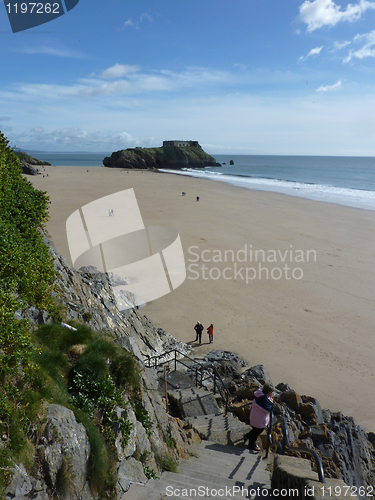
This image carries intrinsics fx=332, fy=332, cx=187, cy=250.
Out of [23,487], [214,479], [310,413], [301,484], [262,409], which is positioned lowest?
[310,413]

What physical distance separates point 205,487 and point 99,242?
20535 millimetres

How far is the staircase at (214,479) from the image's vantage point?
4219 mm

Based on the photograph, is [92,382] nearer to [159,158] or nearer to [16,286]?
[16,286]

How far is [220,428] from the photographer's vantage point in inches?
276

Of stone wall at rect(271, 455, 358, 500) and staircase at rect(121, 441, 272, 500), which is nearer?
stone wall at rect(271, 455, 358, 500)

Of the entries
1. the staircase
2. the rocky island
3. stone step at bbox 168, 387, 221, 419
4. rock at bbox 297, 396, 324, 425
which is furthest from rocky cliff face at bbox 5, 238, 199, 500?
the rocky island

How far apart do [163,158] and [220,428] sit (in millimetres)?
116492

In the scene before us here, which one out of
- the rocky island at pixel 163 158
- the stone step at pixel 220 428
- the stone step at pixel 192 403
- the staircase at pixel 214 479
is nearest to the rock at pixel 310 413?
the stone step at pixel 220 428

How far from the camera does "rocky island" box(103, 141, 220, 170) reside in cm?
10888

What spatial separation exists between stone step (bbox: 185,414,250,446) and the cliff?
106085 mm

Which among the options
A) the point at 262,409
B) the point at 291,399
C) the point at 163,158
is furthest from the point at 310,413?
the point at 163,158

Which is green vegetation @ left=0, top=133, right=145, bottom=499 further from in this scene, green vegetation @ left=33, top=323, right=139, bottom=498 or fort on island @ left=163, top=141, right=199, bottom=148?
fort on island @ left=163, top=141, right=199, bottom=148

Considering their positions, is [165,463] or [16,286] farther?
[16,286]

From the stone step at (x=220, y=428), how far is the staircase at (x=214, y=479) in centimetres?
35
